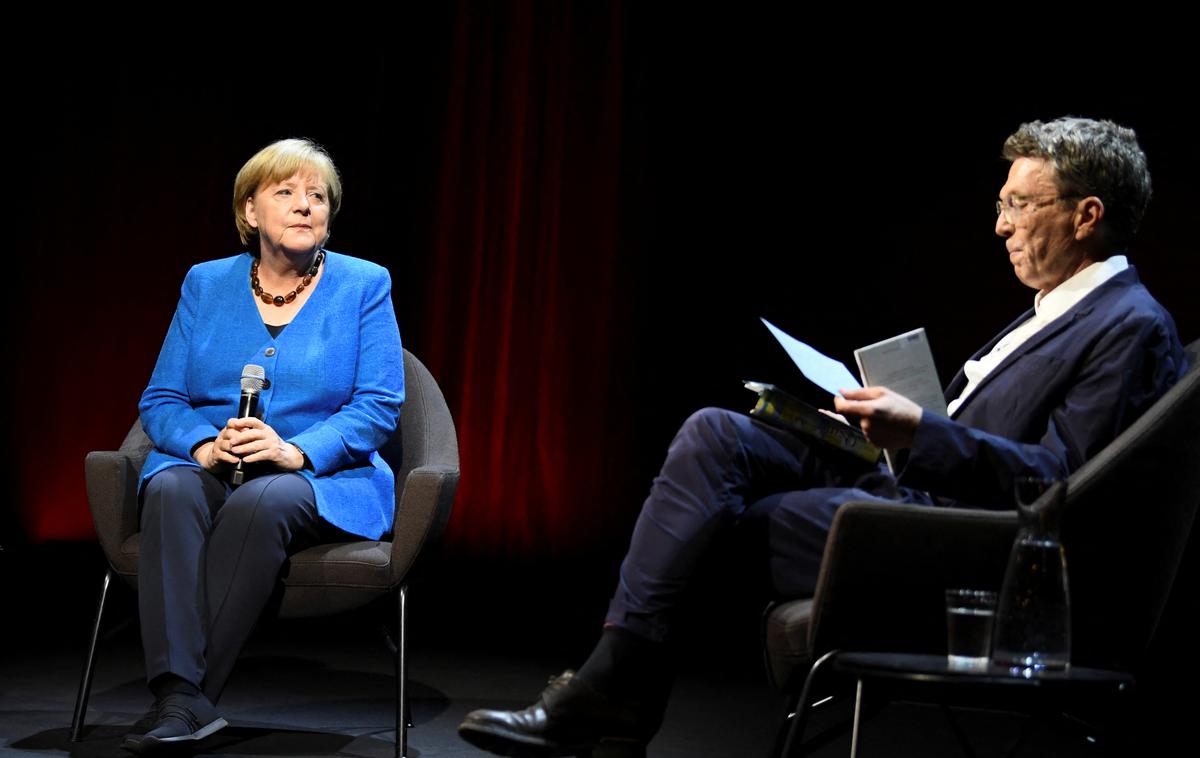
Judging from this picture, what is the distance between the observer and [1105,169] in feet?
7.00

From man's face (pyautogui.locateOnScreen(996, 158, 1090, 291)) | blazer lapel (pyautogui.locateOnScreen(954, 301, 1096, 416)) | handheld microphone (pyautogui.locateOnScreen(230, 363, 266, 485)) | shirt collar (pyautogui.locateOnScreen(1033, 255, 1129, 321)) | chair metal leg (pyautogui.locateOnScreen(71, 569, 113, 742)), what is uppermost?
man's face (pyautogui.locateOnScreen(996, 158, 1090, 291))

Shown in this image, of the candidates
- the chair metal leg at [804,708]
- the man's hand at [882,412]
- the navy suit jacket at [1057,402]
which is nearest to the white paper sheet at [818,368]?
the man's hand at [882,412]

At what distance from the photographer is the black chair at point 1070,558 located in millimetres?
1673

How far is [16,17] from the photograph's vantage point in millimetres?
5492

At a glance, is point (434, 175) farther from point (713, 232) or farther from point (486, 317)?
point (713, 232)

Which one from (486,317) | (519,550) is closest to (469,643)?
(519,550)

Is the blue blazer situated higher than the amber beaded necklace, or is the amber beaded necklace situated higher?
the amber beaded necklace

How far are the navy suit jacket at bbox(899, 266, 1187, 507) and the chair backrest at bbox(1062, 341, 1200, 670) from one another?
99 mm

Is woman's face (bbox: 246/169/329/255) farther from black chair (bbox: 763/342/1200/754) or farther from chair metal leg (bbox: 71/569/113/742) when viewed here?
black chair (bbox: 763/342/1200/754)

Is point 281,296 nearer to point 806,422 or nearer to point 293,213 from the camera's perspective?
point 293,213

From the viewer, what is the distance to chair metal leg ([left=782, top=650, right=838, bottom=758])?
157cm

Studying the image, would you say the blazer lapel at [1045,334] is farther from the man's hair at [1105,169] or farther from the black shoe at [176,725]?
the black shoe at [176,725]

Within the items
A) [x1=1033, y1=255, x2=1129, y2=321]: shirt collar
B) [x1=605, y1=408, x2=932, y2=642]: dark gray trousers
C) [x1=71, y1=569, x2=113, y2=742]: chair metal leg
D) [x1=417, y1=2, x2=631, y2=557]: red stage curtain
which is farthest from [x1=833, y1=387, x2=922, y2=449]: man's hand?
[x1=417, y1=2, x2=631, y2=557]: red stage curtain

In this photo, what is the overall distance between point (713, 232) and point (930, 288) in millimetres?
1021
